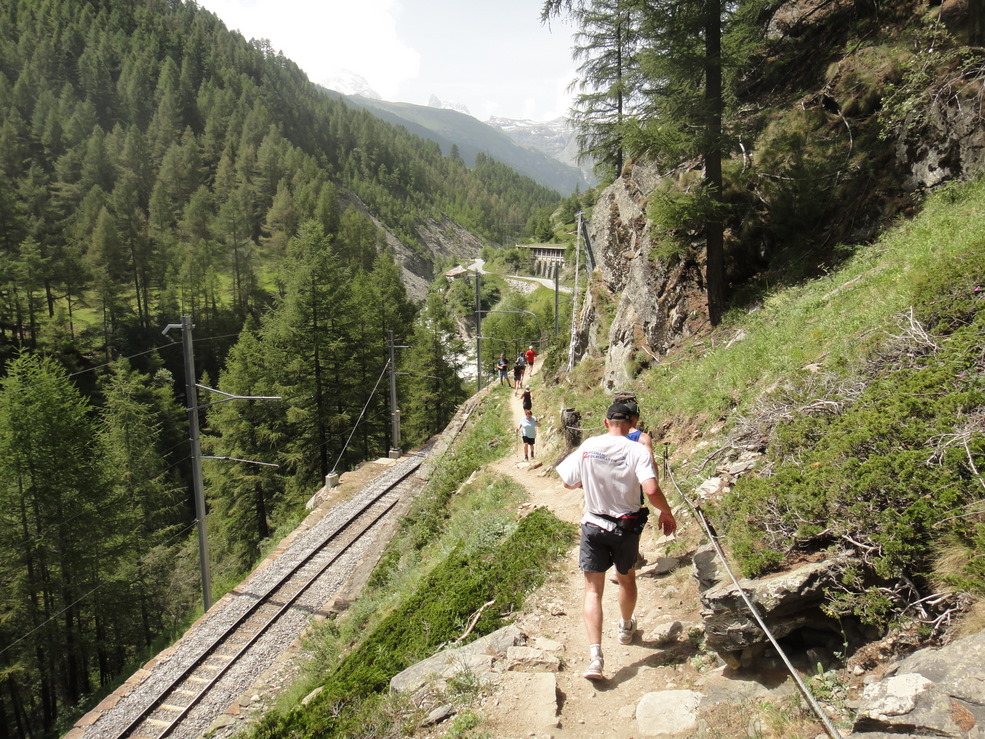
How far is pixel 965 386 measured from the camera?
456 cm

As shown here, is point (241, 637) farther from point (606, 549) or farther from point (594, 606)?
point (606, 549)

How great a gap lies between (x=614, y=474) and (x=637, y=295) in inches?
427

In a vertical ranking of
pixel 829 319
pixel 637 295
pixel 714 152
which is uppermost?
pixel 714 152

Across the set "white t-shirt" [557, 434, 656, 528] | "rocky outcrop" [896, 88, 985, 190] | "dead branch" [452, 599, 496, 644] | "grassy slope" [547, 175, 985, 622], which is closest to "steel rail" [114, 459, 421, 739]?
"dead branch" [452, 599, 496, 644]

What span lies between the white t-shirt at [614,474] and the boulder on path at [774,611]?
97cm

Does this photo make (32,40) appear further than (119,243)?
Yes

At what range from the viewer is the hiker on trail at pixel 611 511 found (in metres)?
4.59

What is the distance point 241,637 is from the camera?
13.4 meters

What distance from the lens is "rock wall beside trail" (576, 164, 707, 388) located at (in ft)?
44.5

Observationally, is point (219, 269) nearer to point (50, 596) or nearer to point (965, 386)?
point (50, 596)

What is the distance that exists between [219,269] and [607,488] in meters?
64.5

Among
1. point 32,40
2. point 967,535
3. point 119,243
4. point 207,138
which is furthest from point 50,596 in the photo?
point 32,40

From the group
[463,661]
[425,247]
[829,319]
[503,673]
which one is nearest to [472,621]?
[463,661]

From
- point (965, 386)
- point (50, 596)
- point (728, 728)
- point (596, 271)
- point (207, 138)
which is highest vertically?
point (207, 138)
